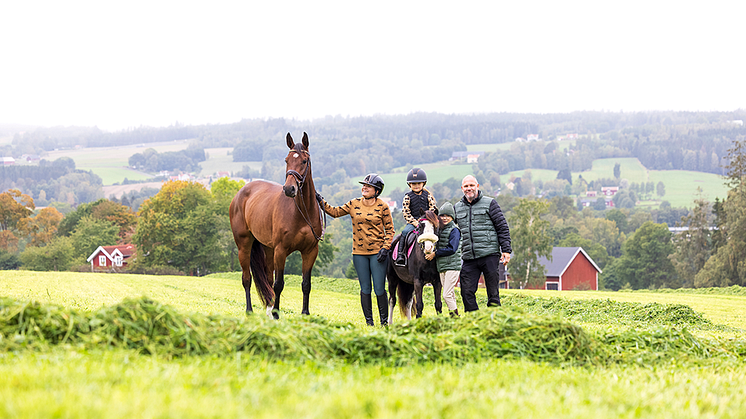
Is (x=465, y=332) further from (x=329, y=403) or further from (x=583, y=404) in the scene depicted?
(x=329, y=403)

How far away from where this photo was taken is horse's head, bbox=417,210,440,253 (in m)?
8.04

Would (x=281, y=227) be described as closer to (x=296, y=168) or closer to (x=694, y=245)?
(x=296, y=168)

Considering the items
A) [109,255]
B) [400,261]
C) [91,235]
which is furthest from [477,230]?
[91,235]

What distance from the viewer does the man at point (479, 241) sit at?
820 cm

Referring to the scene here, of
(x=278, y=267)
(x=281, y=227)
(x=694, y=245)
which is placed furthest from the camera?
(x=694, y=245)

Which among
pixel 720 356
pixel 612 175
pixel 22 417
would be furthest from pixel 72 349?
pixel 612 175

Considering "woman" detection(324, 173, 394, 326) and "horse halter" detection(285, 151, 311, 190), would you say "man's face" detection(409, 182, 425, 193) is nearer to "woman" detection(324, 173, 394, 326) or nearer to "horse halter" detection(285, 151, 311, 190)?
"woman" detection(324, 173, 394, 326)

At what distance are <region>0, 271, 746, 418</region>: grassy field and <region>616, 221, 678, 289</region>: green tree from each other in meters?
65.6

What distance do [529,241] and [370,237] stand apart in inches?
1607

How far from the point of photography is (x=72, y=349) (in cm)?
406

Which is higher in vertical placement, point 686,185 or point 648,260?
point 686,185

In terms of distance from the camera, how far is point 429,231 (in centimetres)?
811

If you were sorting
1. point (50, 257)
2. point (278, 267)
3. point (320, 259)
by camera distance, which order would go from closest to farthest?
1. point (278, 267)
2. point (320, 259)
3. point (50, 257)

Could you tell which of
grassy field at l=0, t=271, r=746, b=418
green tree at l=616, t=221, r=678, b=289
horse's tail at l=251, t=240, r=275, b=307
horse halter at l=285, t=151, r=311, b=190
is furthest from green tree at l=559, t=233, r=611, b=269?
grassy field at l=0, t=271, r=746, b=418
